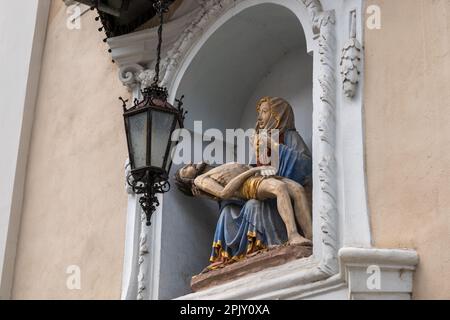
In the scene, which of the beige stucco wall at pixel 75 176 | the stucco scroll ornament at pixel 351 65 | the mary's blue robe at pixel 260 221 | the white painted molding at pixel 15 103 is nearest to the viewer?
the stucco scroll ornament at pixel 351 65

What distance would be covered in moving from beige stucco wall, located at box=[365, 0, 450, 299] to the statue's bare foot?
0.60 m

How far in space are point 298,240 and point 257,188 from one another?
525 millimetres

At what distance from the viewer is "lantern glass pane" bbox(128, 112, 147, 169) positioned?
6.32 m

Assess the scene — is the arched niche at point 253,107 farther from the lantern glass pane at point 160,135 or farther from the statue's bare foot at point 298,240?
the lantern glass pane at point 160,135

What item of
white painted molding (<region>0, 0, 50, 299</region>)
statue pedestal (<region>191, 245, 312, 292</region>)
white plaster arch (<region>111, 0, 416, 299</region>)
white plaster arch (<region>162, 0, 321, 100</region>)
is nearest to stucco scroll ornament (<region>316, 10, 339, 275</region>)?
white plaster arch (<region>111, 0, 416, 299</region>)

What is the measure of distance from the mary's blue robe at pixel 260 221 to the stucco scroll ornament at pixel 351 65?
72 cm

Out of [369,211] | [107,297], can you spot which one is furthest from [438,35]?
[107,297]

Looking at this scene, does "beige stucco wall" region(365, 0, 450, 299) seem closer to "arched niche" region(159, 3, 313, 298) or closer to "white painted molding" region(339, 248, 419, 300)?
"white painted molding" region(339, 248, 419, 300)

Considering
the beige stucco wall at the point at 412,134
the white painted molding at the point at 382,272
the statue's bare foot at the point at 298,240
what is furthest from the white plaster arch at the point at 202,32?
the white painted molding at the point at 382,272

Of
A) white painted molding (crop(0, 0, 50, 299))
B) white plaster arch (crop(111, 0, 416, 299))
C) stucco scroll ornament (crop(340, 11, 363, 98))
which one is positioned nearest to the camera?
white plaster arch (crop(111, 0, 416, 299))

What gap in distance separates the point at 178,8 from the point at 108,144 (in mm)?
1144

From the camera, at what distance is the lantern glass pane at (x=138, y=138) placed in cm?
632

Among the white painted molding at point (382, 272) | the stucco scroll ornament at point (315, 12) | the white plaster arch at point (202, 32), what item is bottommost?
the white painted molding at point (382, 272)

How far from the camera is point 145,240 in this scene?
289 inches
